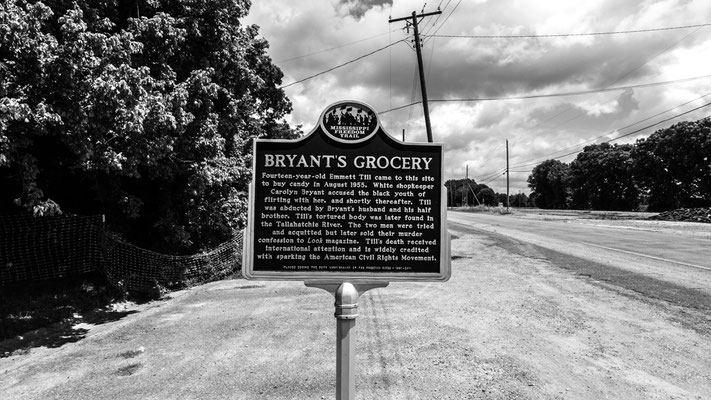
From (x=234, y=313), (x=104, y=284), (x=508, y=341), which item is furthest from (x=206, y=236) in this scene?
(x=508, y=341)

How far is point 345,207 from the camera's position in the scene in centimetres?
360

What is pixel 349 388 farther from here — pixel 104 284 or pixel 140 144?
pixel 104 284

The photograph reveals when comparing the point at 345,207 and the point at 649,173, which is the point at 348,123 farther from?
the point at 649,173

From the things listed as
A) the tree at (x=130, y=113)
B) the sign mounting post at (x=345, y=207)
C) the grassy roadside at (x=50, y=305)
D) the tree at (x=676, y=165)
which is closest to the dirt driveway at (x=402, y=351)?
the grassy roadside at (x=50, y=305)

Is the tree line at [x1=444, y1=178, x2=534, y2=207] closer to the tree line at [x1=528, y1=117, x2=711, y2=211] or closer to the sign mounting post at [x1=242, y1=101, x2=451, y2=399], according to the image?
the tree line at [x1=528, y1=117, x2=711, y2=211]

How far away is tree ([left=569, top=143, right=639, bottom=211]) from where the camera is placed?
72.2m

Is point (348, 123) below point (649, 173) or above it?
below

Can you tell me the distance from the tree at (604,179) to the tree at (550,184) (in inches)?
342

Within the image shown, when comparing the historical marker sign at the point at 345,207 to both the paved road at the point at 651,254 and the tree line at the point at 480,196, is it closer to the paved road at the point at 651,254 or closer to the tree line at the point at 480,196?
the paved road at the point at 651,254

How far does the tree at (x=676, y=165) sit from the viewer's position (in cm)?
4966

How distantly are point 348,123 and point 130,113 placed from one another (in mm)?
4472

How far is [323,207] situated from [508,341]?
3653 millimetres

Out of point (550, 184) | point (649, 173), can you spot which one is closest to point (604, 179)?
point (649, 173)

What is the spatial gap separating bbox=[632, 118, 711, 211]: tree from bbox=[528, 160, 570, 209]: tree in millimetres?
33901
